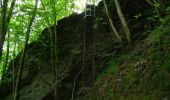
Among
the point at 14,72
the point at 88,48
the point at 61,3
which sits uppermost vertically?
the point at 61,3

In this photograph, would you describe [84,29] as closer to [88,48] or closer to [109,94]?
[88,48]

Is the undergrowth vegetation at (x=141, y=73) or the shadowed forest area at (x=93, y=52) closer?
the undergrowth vegetation at (x=141, y=73)

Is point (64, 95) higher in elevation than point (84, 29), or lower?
lower

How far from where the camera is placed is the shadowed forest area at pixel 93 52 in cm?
1098

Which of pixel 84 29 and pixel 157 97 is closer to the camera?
pixel 157 97

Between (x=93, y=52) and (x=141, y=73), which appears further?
(x=93, y=52)

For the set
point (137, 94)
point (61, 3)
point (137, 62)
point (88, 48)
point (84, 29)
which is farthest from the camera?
point (61, 3)

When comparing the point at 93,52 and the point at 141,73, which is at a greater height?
the point at 93,52

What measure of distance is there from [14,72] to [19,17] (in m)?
4.28

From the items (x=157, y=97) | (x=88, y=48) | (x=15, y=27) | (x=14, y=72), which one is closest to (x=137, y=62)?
(x=157, y=97)

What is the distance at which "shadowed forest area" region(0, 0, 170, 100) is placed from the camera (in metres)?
11.0

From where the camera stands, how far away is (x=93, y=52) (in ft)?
52.2

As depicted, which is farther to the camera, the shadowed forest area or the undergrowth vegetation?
the shadowed forest area

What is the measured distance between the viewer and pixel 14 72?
17.9 m
